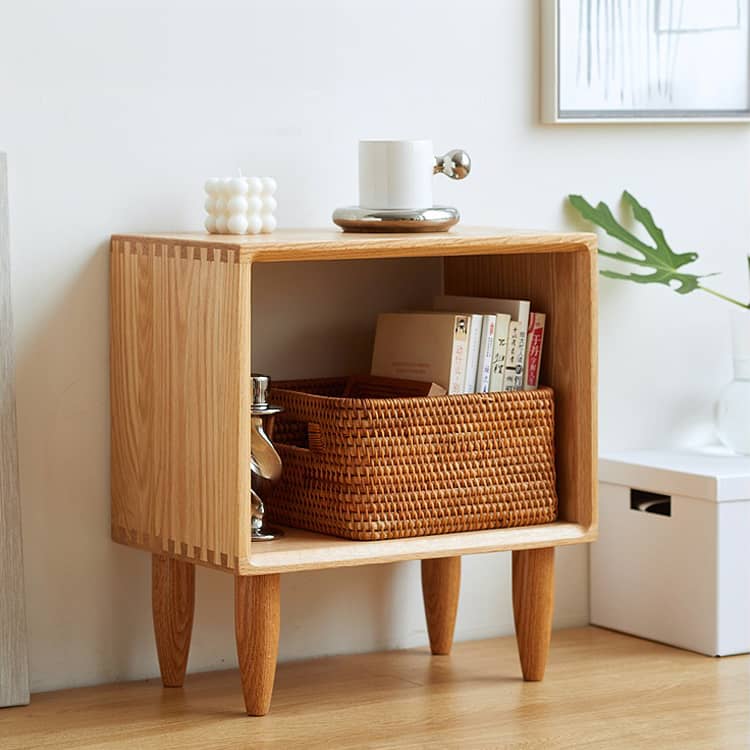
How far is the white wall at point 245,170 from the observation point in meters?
2.06

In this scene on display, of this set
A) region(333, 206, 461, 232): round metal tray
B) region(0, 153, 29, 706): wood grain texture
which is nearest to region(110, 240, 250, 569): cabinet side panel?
region(0, 153, 29, 706): wood grain texture

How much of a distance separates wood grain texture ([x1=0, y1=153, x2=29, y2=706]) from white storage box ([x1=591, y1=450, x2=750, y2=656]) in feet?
3.00

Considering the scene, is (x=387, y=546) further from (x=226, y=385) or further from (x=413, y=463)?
(x=226, y=385)

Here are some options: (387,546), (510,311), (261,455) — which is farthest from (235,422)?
(510,311)

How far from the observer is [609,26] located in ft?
7.97

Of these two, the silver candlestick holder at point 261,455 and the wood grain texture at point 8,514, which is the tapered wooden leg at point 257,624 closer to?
the silver candlestick holder at point 261,455

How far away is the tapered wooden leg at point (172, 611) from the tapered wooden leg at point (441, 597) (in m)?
0.37

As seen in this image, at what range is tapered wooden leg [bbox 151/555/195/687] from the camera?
210 cm

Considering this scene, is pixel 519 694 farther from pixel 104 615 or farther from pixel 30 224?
pixel 30 224

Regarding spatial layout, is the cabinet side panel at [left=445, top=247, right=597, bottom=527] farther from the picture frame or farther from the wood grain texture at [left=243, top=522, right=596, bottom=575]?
the picture frame

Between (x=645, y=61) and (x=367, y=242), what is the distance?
2.46 feet

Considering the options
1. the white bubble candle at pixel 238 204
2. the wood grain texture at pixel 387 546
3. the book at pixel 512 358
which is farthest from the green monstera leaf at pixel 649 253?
the white bubble candle at pixel 238 204

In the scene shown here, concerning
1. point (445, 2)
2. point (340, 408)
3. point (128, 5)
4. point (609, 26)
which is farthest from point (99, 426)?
point (609, 26)

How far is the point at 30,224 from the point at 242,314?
379 mm
